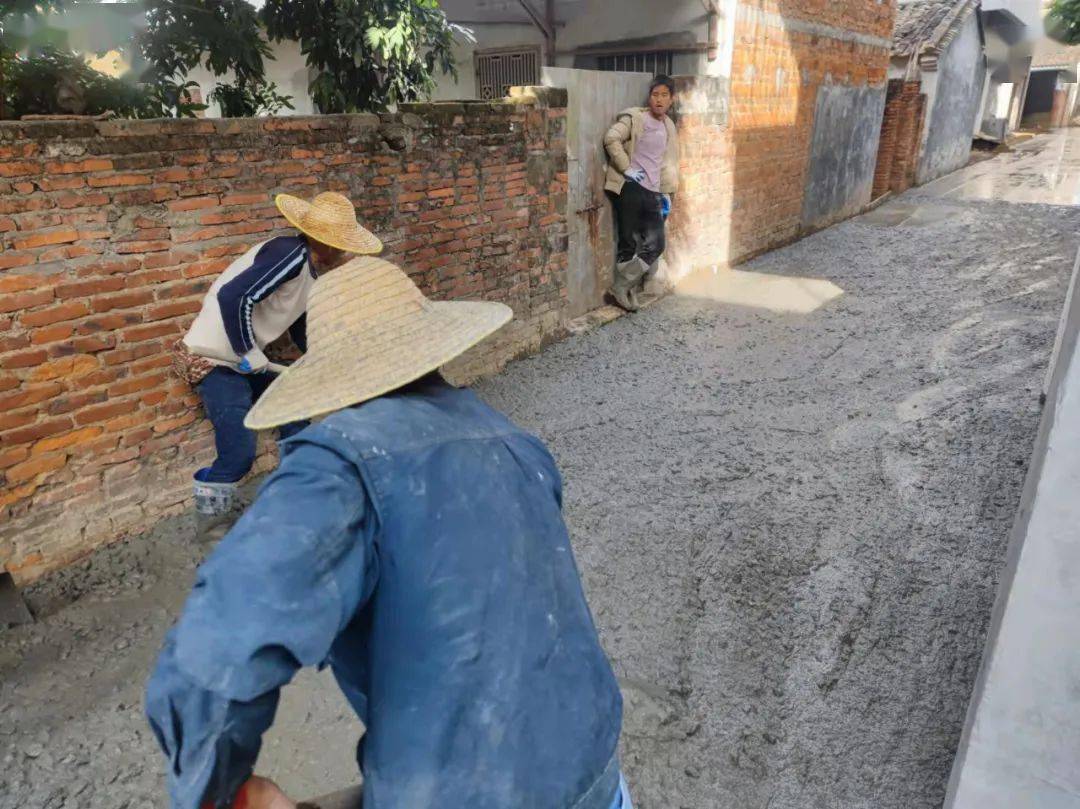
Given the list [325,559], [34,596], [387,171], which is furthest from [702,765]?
[387,171]

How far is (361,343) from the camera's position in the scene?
1261 mm

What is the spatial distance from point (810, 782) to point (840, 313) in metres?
5.31

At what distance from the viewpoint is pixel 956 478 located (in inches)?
149

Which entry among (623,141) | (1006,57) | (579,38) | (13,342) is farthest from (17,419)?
(1006,57)

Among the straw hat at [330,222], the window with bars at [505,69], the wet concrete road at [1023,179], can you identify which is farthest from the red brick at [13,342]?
the wet concrete road at [1023,179]

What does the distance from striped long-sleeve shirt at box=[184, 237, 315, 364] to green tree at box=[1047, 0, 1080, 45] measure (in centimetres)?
2799

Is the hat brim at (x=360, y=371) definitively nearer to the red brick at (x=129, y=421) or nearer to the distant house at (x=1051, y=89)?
the red brick at (x=129, y=421)

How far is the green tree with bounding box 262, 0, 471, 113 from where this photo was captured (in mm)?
4898

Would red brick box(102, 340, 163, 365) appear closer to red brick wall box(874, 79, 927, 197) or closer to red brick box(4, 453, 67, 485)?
red brick box(4, 453, 67, 485)

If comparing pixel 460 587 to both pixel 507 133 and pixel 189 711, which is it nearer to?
pixel 189 711

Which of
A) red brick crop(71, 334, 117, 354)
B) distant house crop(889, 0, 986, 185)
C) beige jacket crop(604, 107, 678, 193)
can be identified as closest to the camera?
red brick crop(71, 334, 117, 354)

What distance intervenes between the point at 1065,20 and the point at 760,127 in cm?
2165

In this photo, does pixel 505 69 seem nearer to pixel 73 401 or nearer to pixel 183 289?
pixel 183 289

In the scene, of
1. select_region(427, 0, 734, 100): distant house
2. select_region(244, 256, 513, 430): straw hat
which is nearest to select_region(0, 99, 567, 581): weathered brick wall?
select_region(244, 256, 513, 430): straw hat
